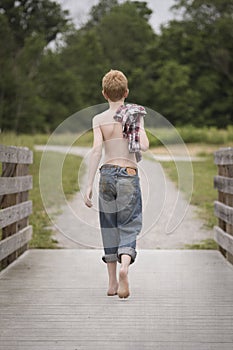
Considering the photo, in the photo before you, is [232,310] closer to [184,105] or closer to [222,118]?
[184,105]

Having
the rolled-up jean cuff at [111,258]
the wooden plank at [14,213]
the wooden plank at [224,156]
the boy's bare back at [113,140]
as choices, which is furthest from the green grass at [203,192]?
the boy's bare back at [113,140]

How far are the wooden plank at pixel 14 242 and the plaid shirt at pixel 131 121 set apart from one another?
5.52ft

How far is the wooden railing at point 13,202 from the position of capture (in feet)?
16.4

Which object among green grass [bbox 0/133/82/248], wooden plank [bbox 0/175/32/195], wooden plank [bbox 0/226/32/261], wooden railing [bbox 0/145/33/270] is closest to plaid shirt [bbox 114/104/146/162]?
green grass [bbox 0/133/82/248]

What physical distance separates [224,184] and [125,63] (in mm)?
22278

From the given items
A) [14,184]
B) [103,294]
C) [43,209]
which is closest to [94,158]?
[103,294]

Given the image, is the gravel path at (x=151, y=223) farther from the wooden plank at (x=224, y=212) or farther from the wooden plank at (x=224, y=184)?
the wooden plank at (x=224, y=184)

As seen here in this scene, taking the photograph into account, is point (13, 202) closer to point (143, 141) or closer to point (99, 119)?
point (99, 119)

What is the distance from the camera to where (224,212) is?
18.9 feet

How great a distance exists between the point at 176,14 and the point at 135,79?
5.24 meters

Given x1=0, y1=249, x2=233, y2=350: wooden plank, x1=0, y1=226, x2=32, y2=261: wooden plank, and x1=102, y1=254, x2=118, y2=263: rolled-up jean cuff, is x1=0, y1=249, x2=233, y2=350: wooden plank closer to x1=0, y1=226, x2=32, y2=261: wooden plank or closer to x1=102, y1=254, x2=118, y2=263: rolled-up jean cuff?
x1=0, y1=226, x2=32, y2=261: wooden plank

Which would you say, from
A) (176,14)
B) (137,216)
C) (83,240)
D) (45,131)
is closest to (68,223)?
(83,240)

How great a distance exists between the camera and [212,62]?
29438 millimetres

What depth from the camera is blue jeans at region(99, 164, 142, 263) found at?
3785mm
